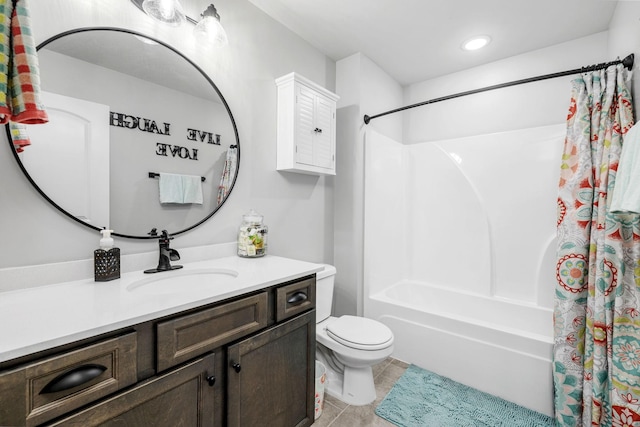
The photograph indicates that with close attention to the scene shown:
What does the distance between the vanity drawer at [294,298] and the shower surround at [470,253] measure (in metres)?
1.11

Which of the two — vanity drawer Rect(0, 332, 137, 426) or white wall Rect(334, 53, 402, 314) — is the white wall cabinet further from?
vanity drawer Rect(0, 332, 137, 426)

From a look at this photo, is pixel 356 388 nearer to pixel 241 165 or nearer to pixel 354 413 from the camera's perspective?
pixel 354 413

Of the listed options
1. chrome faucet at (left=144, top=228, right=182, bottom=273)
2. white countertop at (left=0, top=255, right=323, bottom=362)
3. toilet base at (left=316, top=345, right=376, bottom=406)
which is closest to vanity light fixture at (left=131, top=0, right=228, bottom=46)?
chrome faucet at (left=144, top=228, right=182, bottom=273)

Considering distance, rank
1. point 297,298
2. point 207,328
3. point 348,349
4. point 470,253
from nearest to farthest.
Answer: point 207,328, point 297,298, point 348,349, point 470,253

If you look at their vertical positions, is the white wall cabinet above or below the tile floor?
above

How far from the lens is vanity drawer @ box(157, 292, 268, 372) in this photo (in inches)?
35.7

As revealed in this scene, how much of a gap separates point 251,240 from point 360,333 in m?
0.91

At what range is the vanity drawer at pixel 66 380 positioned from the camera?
64cm

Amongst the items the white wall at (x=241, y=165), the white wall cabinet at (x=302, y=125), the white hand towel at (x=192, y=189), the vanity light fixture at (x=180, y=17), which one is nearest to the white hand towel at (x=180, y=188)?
the white hand towel at (x=192, y=189)

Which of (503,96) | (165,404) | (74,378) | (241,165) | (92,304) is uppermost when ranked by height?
(503,96)

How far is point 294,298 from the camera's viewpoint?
53.6 inches

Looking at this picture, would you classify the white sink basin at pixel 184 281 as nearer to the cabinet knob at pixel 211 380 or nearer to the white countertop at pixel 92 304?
the white countertop at pixel 92 304

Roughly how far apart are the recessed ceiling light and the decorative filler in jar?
217 centimetres

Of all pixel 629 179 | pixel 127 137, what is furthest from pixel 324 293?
pixel 629 179
